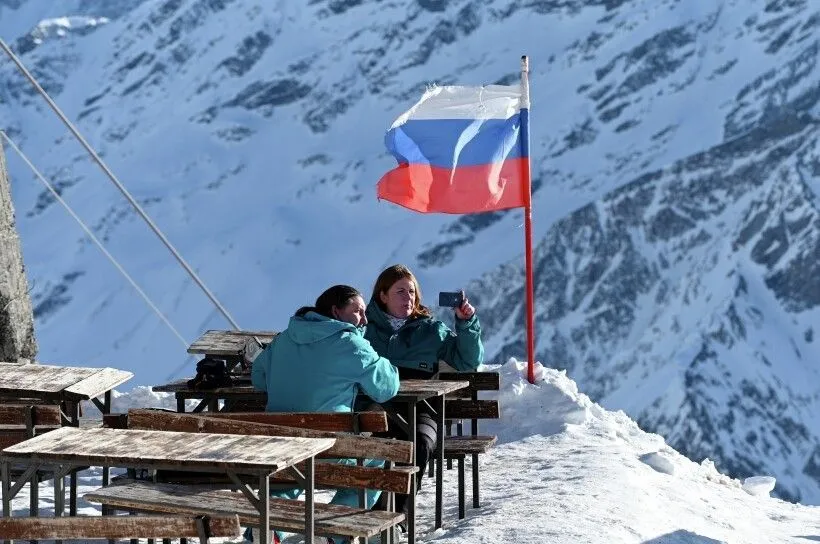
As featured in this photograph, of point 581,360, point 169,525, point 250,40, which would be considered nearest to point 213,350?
point 169,525

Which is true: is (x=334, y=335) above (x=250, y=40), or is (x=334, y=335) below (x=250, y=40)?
below

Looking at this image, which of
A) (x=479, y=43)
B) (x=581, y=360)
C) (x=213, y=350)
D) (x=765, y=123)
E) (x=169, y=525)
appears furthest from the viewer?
(x=479, y=43)

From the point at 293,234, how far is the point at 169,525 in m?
91.7

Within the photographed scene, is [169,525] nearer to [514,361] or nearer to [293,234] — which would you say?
[514,361]

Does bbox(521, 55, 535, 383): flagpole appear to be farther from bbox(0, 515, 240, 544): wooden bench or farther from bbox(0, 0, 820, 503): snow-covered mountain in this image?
bbox(0, 0, 820, 503): snow-covered mountain

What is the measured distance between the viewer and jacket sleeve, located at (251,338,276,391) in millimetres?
5461

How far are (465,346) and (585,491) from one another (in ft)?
2.76

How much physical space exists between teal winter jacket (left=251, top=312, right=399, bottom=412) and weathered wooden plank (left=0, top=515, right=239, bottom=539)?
4.72 ft

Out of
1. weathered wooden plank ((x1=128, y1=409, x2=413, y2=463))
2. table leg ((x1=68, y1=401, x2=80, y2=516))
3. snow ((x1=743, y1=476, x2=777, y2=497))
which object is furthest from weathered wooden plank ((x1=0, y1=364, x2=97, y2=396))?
snow ((x1=743, y1=476, x2=777, y2=497))

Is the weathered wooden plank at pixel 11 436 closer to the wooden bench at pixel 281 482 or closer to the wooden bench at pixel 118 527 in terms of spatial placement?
the wooden bench at pixel 281 482

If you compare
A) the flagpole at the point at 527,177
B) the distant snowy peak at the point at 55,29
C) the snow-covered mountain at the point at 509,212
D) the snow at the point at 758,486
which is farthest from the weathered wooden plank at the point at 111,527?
the distant snowy peak at the point at 55,29

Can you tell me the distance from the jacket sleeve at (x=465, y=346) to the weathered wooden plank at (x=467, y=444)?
11.4 inches

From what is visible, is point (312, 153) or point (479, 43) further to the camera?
point (479, 43)

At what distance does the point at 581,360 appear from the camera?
10169cm
